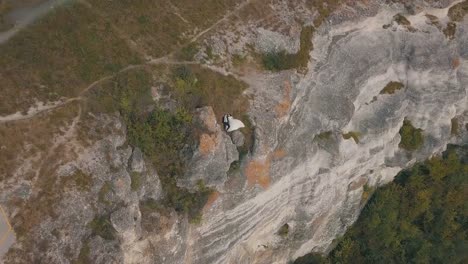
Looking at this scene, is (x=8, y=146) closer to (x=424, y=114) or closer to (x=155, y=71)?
(x=155, y=71)

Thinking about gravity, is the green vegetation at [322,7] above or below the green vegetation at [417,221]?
above

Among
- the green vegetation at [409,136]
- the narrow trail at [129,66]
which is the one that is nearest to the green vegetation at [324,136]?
the narrow trail at [129,66]

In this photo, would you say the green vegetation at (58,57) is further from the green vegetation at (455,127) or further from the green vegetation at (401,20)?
the green vegetation at (455,127)

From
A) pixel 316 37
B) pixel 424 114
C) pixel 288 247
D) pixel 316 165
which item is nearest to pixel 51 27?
pixel 316 37

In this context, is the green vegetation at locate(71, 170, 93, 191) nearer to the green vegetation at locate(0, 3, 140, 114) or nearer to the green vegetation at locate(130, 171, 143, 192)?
the green vegetation at locate(130, 171, 143, 192)

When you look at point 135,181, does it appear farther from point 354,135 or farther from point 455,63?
point 455,63

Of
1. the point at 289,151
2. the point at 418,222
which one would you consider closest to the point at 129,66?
the point at 289,151

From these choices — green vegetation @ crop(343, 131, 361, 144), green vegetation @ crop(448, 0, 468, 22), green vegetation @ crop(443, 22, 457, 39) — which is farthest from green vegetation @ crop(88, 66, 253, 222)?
green vegetation @ crop(448, 0, 468, 22)
